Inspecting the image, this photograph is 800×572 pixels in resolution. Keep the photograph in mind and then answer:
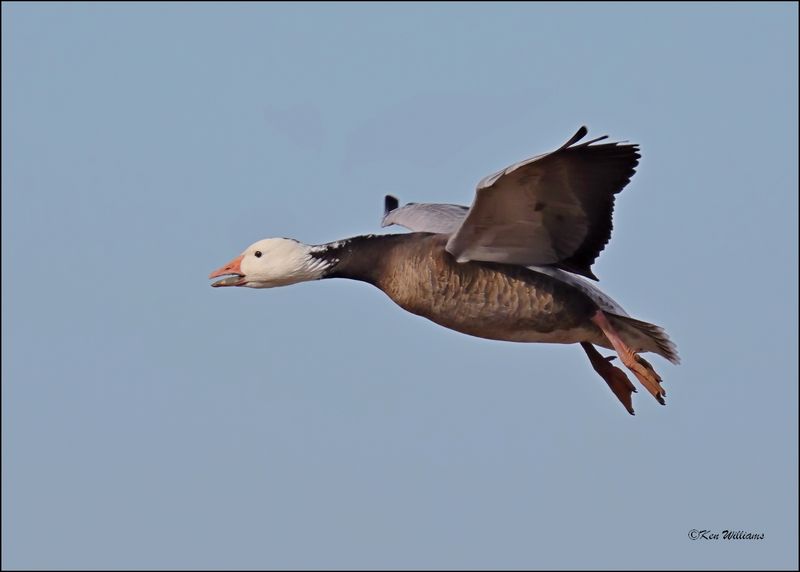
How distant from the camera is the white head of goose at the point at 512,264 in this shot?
8.85 meters

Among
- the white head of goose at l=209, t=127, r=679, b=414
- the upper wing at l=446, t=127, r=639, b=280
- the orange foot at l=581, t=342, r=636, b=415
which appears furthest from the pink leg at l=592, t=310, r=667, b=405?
the orange foot at l=581, t=342, r=636, b=415

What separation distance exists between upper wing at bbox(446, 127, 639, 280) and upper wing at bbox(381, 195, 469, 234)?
1157 mm

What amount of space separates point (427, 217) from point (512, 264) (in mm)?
1789

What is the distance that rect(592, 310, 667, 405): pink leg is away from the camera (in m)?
9.52

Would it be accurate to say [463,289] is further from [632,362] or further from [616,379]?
[616,379]

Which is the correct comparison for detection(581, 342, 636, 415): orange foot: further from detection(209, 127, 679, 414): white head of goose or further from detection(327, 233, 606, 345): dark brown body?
detection(327, 233, 606, 345): dark brown body

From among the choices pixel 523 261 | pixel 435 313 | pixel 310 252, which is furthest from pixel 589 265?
pixel 310 252

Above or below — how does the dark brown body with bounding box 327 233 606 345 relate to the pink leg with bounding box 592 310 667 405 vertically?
above

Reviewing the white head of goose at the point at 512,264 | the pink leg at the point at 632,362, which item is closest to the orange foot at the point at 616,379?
the white head of goose at the point at 512,264

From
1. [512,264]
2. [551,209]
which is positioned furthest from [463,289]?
[551,209]

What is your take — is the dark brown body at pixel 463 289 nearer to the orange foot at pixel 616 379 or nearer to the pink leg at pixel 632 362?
the pink leg at pixel 632 362

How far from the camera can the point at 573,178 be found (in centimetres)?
878

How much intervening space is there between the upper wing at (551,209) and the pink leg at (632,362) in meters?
0.36

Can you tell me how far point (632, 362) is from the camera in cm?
956
